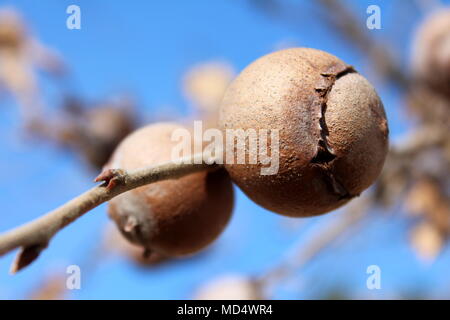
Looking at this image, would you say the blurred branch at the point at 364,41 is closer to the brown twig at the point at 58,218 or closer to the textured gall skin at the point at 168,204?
the textured gall skin at the point at 168,204

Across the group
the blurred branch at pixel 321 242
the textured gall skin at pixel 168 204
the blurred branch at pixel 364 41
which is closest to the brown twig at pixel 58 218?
the textured gall skin at pixel 168 204

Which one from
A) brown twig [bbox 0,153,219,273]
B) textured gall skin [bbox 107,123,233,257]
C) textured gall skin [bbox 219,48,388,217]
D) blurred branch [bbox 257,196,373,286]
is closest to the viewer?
brown twig [bbox 0,153,219,273]

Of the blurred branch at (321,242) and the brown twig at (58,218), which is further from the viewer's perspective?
the blurred branch at (321,242)

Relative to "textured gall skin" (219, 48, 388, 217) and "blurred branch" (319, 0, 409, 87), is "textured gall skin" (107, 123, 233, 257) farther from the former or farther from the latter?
"blurred branch" (319, 0, 409, 87)

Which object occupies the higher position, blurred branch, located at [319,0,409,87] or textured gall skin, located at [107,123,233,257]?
blurred branch, located at [319,0,409,87]

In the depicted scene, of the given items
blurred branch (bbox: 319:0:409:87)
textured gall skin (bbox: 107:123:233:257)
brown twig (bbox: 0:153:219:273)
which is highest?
blurred branch (bbox: 319:0:409:87)

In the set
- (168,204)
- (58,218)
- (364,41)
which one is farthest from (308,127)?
(364,41)

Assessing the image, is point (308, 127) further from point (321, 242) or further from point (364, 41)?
point (364, 41)

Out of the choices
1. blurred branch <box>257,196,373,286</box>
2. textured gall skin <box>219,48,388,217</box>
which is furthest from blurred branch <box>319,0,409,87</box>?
textured gall skin <box>219,48,388,217</box>

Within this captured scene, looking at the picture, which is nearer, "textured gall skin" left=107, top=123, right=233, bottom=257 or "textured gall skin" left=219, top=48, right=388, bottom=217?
"textured gall skin" left=219, top=48, right=388, bottom=217

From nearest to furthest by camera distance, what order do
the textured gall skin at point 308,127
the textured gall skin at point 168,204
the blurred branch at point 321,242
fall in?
1. the textured gall skin at point 308,127
2. the textured gall skin at point 168,204
3. the blurred branch at point 321,242

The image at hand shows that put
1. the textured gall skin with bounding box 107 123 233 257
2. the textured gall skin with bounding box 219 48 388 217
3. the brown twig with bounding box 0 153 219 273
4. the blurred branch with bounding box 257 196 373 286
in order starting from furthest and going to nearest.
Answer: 1. the blurred branch with bounding box 257 196 373 286
2. the textured gall skin with bounding box 107 123 233 257
3. the textured gall skin with bounding box 219 48 388 217
4. the brown twig with bounding box 0 153 219 273

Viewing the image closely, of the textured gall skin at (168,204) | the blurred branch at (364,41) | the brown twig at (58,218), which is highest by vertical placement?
the blurred branch at (364,41)
